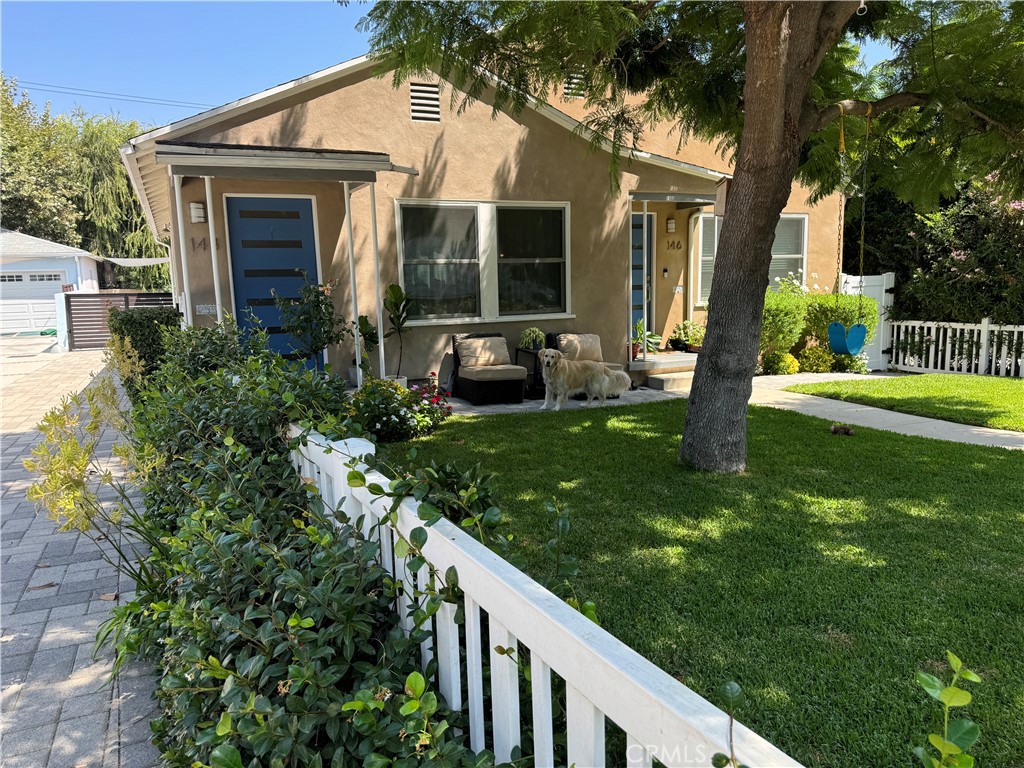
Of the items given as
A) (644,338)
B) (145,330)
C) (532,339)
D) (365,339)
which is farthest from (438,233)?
(145,330)

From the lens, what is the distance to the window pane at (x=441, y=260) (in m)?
9.48

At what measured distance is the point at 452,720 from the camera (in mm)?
1723

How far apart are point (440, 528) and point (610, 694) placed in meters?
0.77

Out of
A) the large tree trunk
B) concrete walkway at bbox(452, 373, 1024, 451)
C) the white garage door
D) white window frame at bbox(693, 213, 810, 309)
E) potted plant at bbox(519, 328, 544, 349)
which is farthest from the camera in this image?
the white garage door

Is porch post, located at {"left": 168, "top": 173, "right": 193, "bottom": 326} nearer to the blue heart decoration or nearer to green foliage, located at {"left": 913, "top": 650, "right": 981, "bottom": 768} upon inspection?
green foliage, located at {"left": 913, "top": 650, "right": 981, "bottom": 768}

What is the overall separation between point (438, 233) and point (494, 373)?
2255 millimetres

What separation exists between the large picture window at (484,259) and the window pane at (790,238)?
18.3ft

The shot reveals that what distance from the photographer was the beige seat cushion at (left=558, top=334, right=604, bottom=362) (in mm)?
10117

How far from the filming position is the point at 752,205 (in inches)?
207

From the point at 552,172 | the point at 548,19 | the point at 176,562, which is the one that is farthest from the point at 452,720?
the point at 552,172

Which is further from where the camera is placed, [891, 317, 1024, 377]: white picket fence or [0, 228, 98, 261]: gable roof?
[0, 228, 98, 261]: gable roof

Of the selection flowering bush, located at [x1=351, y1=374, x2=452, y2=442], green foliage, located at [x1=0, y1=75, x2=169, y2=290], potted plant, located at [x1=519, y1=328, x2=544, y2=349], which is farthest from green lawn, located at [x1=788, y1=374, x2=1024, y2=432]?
green foliage, located at [x1=0, y1=75, x2=169, y2=290]

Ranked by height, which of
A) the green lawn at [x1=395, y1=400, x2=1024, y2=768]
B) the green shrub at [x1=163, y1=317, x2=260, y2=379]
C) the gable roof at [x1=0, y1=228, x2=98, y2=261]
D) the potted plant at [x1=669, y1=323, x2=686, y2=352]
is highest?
the gable roof at [x1=0, y1=228, x2=98, y2=261]

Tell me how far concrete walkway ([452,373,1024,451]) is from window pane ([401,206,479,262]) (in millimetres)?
2169
